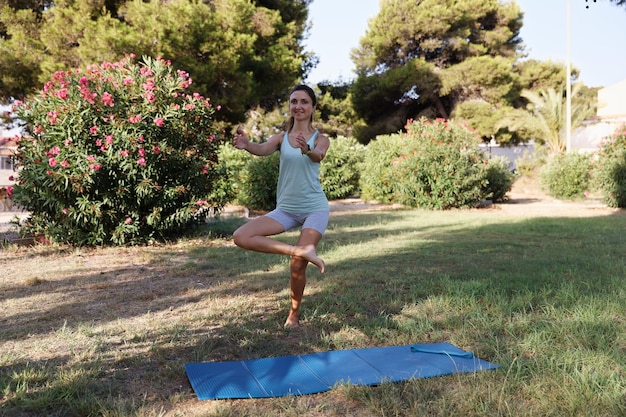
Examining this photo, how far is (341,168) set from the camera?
1856 cm

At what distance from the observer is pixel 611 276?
547 cm

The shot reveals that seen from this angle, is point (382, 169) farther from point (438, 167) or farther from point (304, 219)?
point (304, 219)

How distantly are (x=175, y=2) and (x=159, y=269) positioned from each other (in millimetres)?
15856

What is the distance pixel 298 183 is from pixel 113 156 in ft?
14.8

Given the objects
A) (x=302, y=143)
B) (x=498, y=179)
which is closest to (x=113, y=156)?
(x=302, y=143)

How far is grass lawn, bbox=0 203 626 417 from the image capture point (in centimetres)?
269

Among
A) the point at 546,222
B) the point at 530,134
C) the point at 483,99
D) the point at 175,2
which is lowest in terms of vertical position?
the point at 546,222

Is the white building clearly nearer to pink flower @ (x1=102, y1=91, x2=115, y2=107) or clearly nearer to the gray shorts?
pink flower @ (x1=102, y1=91, x2=115, y2=107)

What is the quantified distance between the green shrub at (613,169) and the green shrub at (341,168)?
23.2ft

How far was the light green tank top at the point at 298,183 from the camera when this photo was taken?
3.96 m

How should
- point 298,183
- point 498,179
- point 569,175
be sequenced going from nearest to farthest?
point 298,183
point 498,179
point 569,175

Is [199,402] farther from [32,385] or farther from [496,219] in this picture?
[496,219]

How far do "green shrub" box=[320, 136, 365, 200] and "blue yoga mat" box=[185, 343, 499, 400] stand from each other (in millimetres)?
14708

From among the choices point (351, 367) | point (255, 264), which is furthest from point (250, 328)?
point (255, 264)
